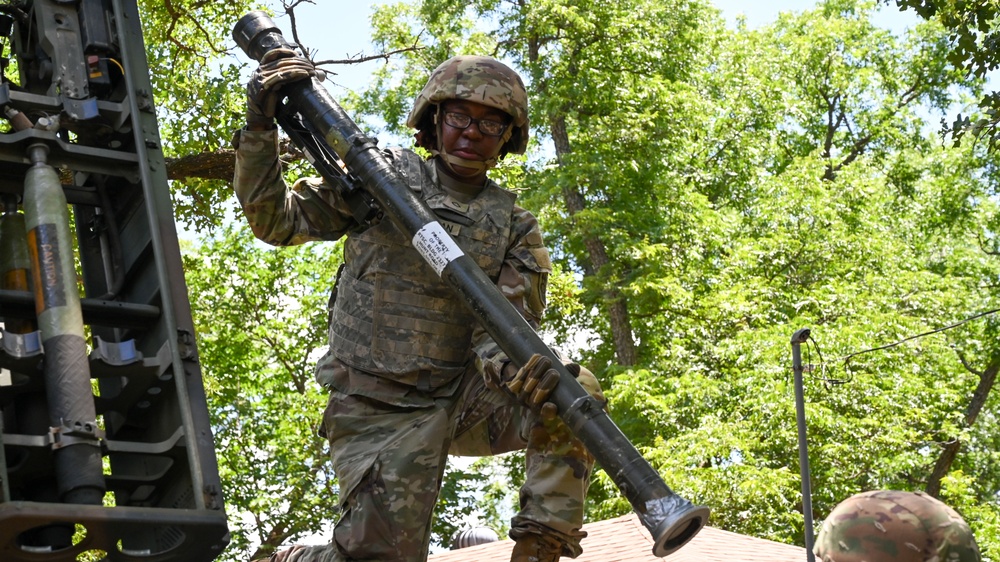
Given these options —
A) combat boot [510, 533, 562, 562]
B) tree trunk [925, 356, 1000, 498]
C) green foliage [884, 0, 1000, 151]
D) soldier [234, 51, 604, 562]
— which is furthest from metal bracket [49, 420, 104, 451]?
tree trunk [925, 356, 1000, 498]

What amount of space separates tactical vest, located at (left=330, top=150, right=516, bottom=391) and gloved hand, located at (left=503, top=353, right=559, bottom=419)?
2.19 feet

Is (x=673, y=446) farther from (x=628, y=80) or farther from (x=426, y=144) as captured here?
(x=426, y=144)

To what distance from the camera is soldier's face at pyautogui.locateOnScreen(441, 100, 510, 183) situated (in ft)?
18.1

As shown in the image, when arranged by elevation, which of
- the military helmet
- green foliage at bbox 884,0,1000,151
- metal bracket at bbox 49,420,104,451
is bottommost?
the military helmet

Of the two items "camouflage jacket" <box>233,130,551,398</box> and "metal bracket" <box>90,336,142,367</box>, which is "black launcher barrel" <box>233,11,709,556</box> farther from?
"metal bracket" <box>90,336,142,367</box>

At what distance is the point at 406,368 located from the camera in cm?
536

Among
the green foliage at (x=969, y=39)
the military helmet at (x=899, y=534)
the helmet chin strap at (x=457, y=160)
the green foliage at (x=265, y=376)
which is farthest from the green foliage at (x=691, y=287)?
the military helmet at (x=899, y=534)

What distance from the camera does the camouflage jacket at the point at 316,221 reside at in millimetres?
5219

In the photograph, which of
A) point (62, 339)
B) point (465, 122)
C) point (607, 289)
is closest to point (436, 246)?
point (465, 122)

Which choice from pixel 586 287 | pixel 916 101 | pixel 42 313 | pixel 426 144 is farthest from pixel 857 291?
pixel 42 313

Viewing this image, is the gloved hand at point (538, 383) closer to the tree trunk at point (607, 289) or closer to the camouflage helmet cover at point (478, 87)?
the camouflage helmet cover at point (478, 87)

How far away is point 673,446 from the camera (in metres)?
19.9

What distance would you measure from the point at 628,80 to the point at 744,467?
8.99 meters

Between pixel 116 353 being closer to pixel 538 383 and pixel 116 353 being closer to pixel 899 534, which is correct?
pixel 538 383
